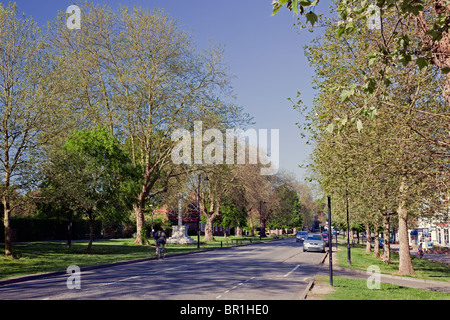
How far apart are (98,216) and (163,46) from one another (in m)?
15.7

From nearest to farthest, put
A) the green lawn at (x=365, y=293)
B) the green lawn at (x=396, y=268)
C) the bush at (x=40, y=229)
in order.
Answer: the green lawn at (x=365, y=293) → the green lawn at (x=396, y=268) → the bush at (x=40, y=229)

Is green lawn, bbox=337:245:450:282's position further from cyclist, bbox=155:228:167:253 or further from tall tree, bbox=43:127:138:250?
tall tree, bbox=43:127:138:250

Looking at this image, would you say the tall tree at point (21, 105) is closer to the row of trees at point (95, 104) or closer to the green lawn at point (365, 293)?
the row of trees at point (95, 104)

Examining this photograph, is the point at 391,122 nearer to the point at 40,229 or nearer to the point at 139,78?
the point at 139,78

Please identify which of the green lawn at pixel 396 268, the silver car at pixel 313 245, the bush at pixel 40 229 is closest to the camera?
the green lawn at pixel 396 268

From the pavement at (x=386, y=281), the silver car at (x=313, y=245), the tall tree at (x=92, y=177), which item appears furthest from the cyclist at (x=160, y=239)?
the silver car at (x=313, y=245)

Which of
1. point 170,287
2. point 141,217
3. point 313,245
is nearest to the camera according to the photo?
point 170,287

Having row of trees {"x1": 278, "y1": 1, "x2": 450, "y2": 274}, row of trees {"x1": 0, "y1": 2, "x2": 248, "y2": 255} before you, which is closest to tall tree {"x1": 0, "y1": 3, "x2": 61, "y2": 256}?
row of trees {"x1": 0, "y1": 2, "x2": 248, "y2": 255}

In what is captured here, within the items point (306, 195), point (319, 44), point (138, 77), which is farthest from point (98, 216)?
point (306, 195)

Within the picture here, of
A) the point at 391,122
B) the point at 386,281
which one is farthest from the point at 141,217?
the point at 391,122

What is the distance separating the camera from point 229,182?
2208 inches

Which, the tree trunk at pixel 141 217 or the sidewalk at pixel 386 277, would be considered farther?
the tree trunk at pixel 141 217

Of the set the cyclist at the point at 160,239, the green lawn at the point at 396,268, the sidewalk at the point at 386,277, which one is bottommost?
the green lawn at the point at 396,268
